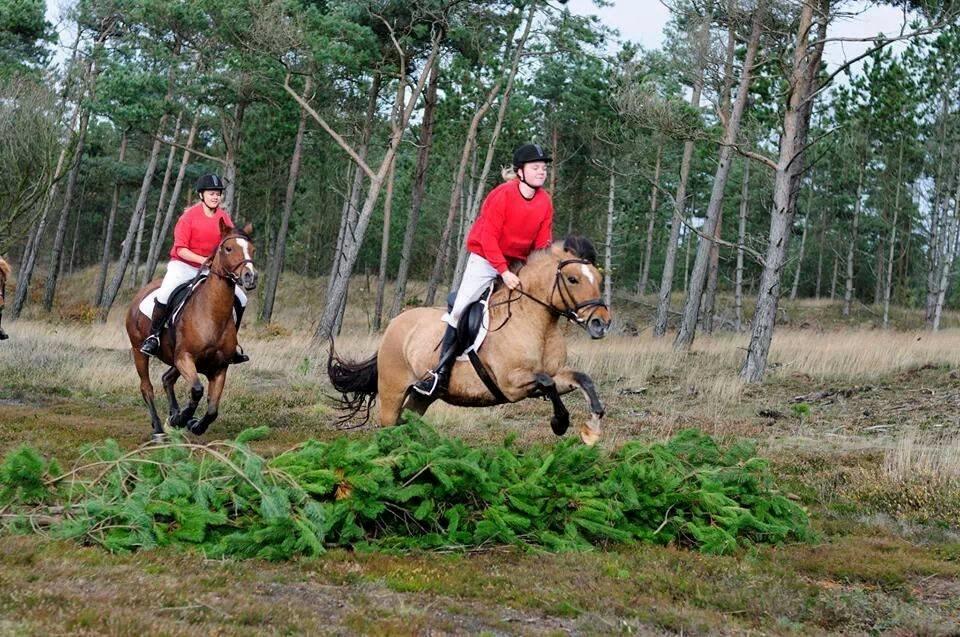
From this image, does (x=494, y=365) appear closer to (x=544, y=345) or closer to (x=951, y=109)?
(x=544, y=345)

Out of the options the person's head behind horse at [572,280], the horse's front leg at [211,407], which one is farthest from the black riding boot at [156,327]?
the person's head behind horse at [572,280]

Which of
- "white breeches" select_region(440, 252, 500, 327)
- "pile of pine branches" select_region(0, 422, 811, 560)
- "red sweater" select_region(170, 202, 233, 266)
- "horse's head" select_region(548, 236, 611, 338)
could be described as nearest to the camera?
"pile of pine branches" select_region(0, 422, 811, 560)

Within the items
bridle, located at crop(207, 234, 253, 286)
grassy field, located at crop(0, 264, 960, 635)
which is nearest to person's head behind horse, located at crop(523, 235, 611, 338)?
grassy field, located at crop(0, 264, 960, 635)

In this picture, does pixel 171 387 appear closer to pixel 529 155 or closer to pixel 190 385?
pixel 190 385

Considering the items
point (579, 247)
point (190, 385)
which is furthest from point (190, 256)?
point (579, 247)

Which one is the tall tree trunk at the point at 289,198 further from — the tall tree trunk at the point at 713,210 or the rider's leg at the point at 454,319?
the rider's leg at the point at 454,319

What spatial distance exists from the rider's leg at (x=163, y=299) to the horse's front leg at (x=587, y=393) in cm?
609

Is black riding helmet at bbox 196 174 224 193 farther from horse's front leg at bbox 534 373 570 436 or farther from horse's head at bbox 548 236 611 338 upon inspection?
horse's front leg at bbox 534 373 570 436

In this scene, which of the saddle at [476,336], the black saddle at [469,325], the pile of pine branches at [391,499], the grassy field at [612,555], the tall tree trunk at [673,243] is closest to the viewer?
the grassy field at [612,555]

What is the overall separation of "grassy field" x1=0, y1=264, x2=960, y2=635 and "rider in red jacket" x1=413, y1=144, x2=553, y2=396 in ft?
8.69

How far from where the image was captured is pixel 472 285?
9.24m

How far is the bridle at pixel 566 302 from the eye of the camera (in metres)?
8.25

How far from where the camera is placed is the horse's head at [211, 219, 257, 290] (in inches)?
447

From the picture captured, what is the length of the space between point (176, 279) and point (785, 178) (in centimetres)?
1133
